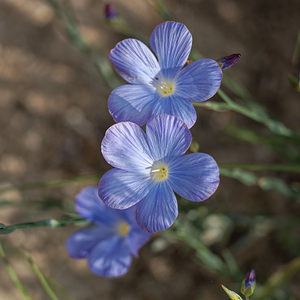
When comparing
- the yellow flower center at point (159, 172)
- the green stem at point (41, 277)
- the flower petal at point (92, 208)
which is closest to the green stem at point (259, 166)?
the yellow flower center at point (159, 172)

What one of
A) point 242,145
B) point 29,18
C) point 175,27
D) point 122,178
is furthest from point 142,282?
point 29,18

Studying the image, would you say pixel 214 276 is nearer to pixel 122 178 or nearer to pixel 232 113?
pixel 232 113

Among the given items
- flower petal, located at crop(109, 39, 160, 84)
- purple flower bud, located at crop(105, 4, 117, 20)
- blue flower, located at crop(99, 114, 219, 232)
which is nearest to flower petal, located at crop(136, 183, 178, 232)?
blue flower, located at crop(99, 114, 219, 232)

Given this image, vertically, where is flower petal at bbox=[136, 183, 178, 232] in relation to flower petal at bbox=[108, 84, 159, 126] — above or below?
below

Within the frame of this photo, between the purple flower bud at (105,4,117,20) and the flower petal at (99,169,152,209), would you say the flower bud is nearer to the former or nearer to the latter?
the flower petal at (99,169,152,209)

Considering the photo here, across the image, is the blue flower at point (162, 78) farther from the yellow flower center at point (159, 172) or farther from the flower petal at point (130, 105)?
the yellow flower center at point (159, 172)
